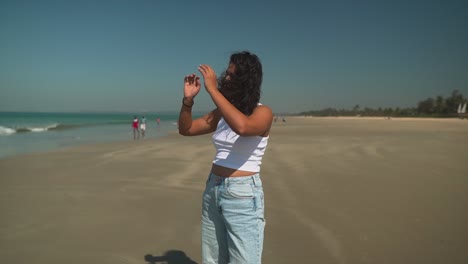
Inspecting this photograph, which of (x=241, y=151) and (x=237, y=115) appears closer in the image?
(x=237, y=115)

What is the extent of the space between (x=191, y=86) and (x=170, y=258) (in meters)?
2.39

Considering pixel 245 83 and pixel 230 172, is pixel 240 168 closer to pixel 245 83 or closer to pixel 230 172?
pixel 230 172

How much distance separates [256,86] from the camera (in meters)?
1.99

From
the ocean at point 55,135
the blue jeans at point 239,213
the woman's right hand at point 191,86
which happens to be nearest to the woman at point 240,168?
the blue jeans at point 239,213

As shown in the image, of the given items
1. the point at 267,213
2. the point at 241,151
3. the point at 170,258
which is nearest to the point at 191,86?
the point at 241,151

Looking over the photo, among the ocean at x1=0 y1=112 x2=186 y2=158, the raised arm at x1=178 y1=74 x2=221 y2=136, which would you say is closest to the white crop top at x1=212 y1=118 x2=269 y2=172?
the raised arm at x1=178 y1=74 x2=221 y2=136

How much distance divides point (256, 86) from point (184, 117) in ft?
1.93

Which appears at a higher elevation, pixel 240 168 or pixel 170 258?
pixel 240 168

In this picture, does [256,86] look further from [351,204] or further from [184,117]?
[351,204]

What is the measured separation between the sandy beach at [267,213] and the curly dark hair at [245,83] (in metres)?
2.33

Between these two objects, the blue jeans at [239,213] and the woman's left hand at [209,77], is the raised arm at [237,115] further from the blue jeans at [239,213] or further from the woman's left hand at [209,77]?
the blue jeans at [239,213]

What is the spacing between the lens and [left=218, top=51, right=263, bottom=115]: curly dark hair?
6.45 feet

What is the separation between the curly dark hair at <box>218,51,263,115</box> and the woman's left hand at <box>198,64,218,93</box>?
0.46ft

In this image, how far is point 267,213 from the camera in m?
5.23
